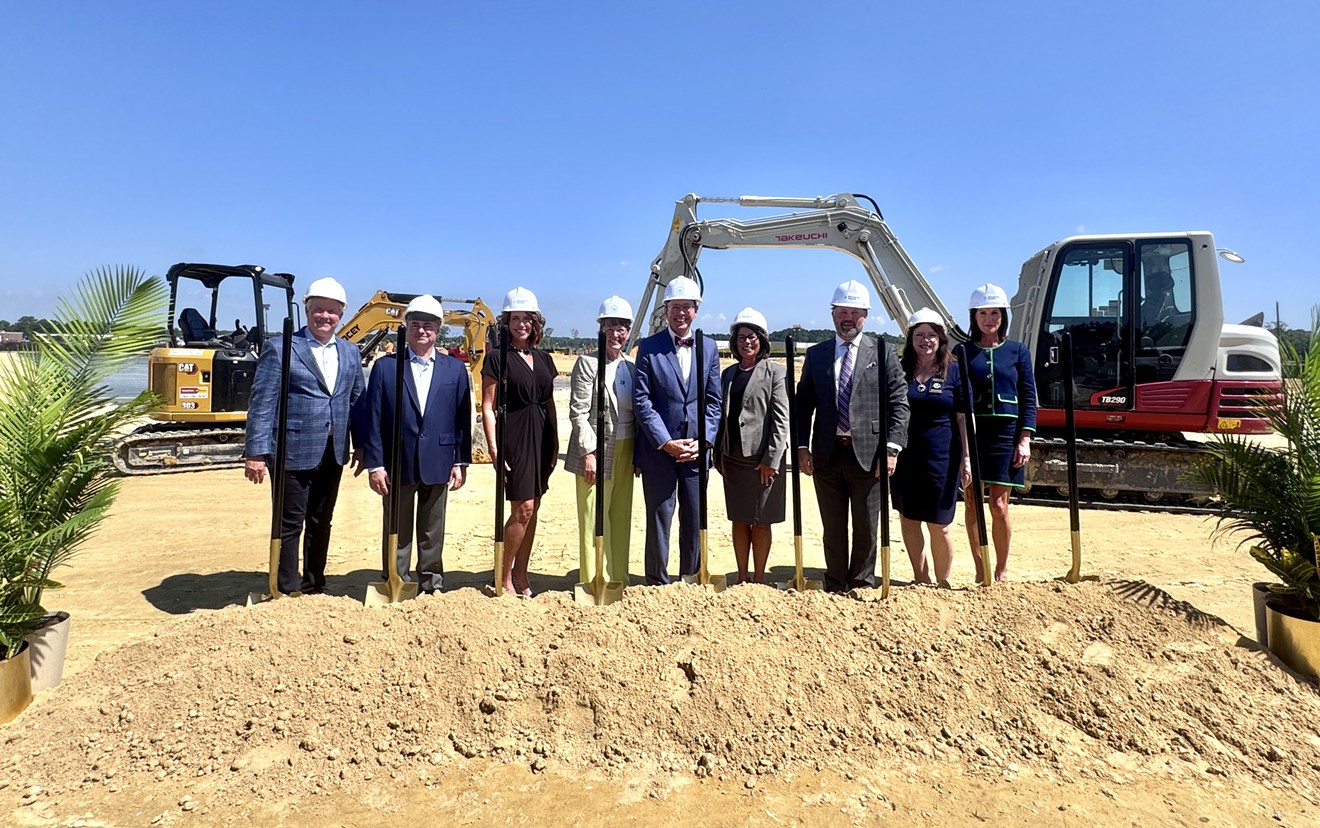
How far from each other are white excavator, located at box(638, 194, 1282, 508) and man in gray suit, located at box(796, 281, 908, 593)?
4563 mm

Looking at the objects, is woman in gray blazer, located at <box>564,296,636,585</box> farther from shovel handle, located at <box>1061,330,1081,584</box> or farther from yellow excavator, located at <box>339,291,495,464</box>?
yellow excavator, located at <box>339,291,495,464</box>

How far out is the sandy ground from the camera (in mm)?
2438

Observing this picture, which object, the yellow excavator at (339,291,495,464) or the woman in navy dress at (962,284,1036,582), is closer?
the woman in navy dress at (962,284,1036,582)

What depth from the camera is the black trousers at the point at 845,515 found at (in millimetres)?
4047

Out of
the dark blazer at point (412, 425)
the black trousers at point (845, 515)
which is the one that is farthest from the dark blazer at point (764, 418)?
the dark blazer at point (412, 425)

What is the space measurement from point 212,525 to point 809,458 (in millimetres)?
6055

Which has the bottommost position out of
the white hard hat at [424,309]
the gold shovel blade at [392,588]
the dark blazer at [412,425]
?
the gold shovel blade at [392,588]

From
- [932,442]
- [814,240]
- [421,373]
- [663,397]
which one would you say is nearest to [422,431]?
[421,373]

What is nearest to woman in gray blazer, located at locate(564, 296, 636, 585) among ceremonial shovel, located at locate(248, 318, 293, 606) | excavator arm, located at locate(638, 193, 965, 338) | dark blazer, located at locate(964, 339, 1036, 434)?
ceremonial shovel, located at locate(248, 318, 293, 606)

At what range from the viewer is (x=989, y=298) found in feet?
14.3

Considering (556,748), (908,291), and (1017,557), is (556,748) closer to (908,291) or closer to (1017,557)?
(1017,557)

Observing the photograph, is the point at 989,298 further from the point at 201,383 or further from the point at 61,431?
the point at 201,383

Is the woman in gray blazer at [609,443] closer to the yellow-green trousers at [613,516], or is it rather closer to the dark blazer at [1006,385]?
the yellow-green trousers at [613,516]

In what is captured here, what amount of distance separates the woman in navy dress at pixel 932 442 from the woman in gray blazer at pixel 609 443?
1.66 metres
